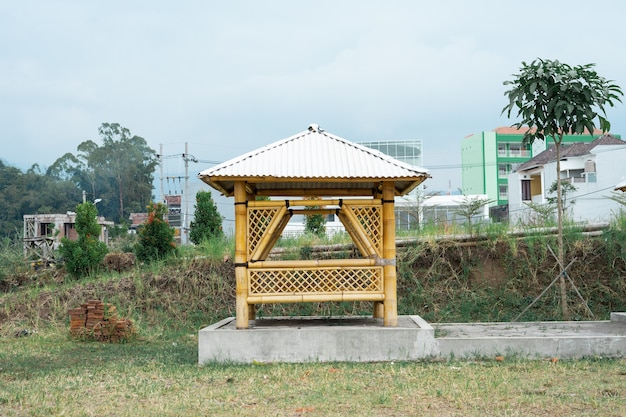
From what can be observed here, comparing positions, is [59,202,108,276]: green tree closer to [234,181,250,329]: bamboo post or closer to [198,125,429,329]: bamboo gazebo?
[198,125,429,329]: bamboo gazebo

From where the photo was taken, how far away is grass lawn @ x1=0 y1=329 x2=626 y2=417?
5.31m

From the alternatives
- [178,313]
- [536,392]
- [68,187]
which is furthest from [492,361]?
[68,187]

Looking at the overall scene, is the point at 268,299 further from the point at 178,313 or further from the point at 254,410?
the point at 178,313

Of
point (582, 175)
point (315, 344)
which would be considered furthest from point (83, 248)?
point (582, 175)

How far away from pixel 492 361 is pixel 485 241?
5.35 metres

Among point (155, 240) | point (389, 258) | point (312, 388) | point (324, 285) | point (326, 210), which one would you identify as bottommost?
point (312, 388)

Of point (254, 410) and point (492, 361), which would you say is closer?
point (254, 410)

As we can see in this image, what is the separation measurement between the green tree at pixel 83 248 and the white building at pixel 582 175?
17.1 m

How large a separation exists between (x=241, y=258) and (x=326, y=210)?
118cm

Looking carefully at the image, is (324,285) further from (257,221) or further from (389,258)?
(257,221)

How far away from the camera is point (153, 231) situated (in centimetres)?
1391

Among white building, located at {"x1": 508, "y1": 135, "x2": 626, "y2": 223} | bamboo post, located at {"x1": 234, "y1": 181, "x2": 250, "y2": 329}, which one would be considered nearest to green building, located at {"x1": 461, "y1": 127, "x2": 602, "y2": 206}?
white building, located at {"x1": 508, "y1": 135, "x2": 626, "y2": 223}

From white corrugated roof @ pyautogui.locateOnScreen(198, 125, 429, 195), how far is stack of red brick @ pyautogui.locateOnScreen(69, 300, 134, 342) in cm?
306

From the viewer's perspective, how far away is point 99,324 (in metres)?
10.2
